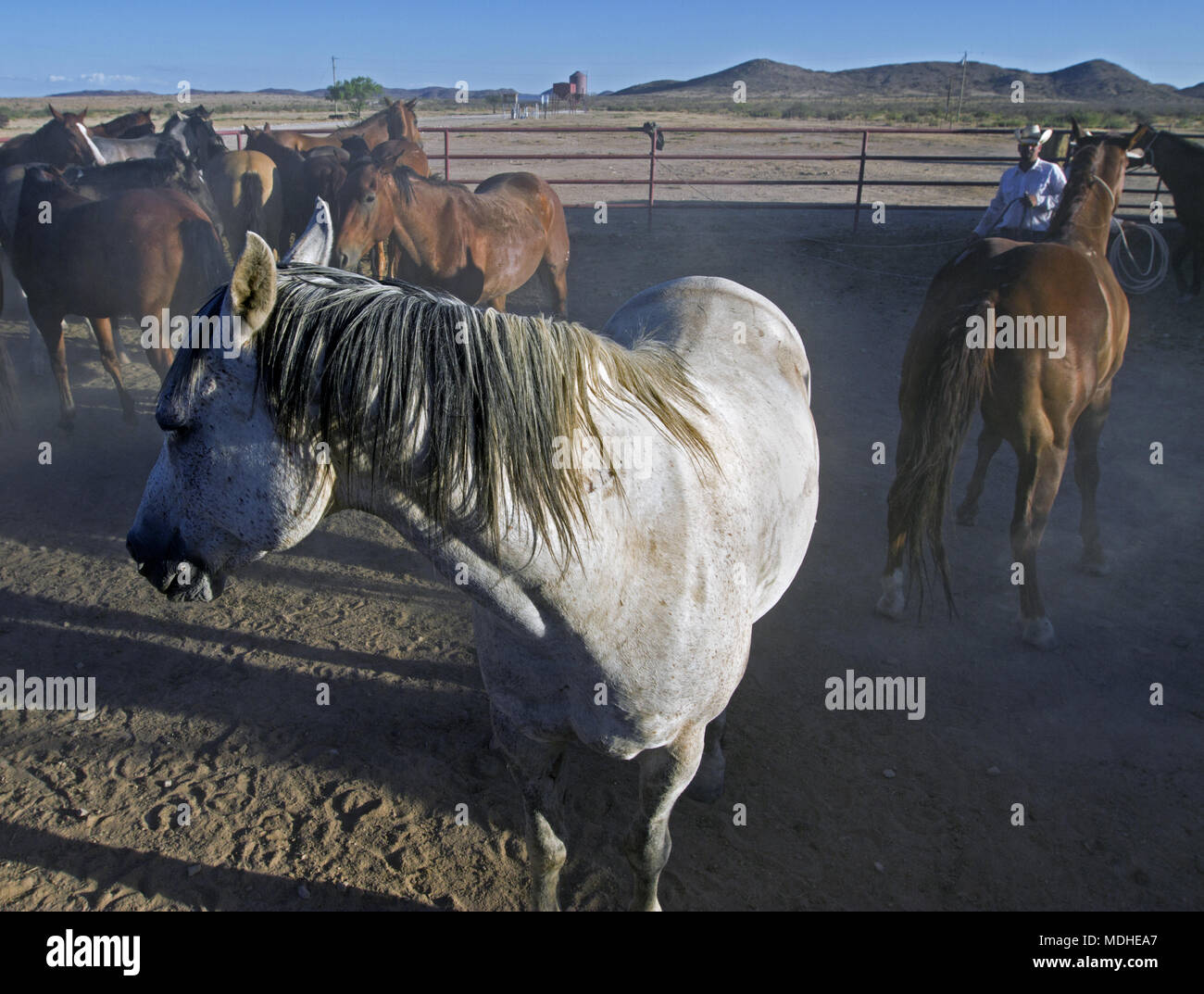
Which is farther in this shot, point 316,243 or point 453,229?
point 453,229

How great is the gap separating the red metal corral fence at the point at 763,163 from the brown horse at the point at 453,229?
0.68 metres

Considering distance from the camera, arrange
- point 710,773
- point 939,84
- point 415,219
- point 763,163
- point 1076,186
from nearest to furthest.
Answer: point 710,773
point 1076,186
point 415,219
point 763,163
point 939,84

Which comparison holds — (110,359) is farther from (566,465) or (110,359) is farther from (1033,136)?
(1033,136)

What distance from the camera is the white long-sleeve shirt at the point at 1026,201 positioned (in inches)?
263

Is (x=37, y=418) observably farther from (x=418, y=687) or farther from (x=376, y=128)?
(x=376, y=128)

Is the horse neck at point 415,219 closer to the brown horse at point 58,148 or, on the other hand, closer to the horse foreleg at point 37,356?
the horse foreleg at point 37,356

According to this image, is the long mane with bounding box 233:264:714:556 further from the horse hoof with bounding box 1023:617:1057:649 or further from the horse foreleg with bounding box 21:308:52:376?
the horse foreleg with bounding box 21:308:52:376

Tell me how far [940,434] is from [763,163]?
21.9 meters

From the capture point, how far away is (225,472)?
1.36m

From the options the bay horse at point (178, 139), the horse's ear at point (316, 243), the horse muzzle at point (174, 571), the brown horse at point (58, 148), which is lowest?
the horse muzzle at point (174, 571)

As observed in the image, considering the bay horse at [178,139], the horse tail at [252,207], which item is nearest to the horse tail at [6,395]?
the horse tail at [252,207]

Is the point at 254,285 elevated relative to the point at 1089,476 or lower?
elevated

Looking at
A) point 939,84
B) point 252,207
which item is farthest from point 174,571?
point 939,84

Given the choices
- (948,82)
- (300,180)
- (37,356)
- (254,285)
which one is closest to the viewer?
(254,285)
